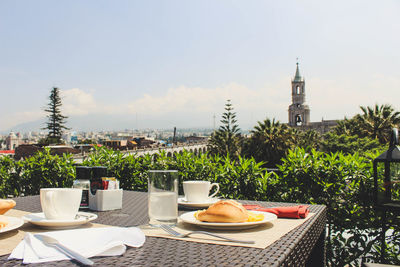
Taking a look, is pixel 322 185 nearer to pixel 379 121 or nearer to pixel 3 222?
pixel 3 222

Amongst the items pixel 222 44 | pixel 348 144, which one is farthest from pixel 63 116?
pixel 348 144

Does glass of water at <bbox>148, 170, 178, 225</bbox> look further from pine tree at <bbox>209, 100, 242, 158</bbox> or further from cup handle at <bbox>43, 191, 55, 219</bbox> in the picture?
pine tree at <bbox>209, 100, 242, 158</bbox>

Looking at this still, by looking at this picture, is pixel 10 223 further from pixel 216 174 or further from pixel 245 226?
pixel 216 174

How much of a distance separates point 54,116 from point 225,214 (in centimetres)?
4931

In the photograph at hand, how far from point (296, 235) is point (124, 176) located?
2.71 meters

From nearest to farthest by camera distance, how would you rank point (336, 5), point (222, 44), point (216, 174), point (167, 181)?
1. point (167, 181)
2. point (216, 174)
3. point (336, 5)
4. point (222, 44)

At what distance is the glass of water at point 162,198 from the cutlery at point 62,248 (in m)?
0.38

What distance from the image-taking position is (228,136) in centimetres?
4050

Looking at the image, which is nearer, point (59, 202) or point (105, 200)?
point (59, 202)

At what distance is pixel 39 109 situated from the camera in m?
46.8

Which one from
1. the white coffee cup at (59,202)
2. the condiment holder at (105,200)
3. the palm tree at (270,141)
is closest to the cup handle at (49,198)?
the white coffee cup at (59,202)

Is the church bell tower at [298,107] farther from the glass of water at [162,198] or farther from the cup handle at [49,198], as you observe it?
the cup handle at [49,198]

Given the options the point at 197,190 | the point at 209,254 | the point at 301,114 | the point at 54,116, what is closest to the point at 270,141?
the point at 197,190

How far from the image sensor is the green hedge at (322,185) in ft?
7.85
